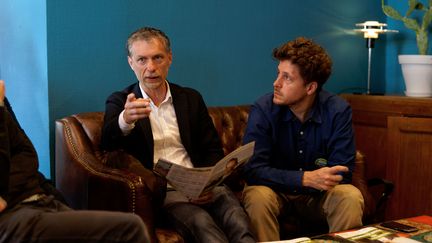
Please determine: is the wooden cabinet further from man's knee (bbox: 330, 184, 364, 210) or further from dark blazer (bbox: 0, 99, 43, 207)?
dark blazer (bbox: 0, 99, 43, 207)

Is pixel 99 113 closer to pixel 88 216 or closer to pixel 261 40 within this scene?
pixel 88 216

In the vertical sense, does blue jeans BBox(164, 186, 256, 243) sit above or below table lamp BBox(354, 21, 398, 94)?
below

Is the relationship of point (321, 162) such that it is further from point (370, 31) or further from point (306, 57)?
point (370, 31)

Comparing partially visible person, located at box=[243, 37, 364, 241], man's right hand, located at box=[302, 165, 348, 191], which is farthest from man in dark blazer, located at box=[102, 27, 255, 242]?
man's right hand, located at box=[302, 165, 348, 191]

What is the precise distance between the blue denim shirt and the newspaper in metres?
0.33

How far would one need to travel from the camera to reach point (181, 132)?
98.4 inches

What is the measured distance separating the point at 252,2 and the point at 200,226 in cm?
167

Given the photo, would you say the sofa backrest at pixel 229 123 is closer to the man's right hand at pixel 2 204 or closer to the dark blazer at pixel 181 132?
the dark blazer at pixel 181 132

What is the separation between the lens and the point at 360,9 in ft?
12.9

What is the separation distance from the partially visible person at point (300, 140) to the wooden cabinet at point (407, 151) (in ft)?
2.65

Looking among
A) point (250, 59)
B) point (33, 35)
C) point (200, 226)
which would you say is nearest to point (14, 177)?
point (200, 226)

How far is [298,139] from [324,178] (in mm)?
286

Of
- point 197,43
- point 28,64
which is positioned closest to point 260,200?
point 197,43

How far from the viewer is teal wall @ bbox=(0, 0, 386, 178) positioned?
A: 2.64m
